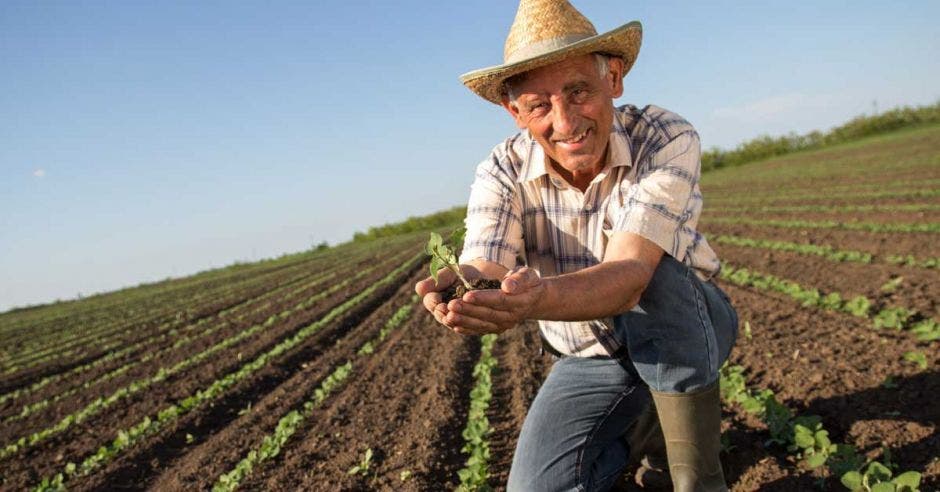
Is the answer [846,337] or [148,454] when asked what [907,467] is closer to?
[846,337]

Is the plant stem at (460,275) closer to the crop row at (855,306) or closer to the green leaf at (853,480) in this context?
the green leaf at (853,480)

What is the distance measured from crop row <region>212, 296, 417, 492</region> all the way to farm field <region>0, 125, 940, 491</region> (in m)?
0.02

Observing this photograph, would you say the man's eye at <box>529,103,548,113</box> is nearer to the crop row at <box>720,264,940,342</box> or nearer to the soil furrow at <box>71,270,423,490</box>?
the crop row at <box>720,264,940,342</box>

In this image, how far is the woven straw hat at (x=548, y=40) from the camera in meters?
2.22

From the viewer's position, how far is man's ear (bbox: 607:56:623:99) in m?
2.44

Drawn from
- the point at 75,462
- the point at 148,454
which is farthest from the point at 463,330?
the point at 75,462

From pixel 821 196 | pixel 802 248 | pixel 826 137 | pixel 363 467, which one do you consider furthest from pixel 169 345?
pixel 826 137

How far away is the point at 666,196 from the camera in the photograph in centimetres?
230

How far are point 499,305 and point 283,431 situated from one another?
3819mm

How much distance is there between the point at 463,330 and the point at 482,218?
0.80 m

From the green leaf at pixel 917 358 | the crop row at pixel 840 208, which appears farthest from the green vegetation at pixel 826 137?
the green leaf at pixel 917 358

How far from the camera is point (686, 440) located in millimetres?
2352

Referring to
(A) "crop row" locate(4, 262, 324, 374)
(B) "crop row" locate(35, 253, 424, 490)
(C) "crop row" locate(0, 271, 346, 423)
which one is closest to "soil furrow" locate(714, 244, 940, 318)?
(B) "crop row" locate(35, 253, 424, 490)

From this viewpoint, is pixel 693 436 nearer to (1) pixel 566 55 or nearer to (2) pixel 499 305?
(2) pixel 499 305
